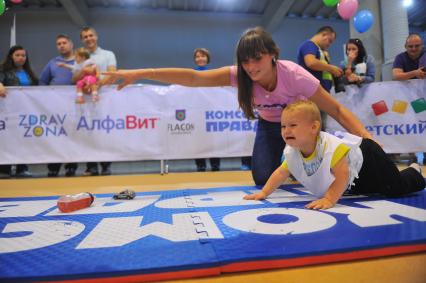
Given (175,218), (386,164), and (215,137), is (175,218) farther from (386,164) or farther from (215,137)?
(215,137)

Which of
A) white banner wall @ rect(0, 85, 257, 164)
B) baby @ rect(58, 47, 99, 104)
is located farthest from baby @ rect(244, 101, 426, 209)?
baby @ rect(58, 47, 99, 104)

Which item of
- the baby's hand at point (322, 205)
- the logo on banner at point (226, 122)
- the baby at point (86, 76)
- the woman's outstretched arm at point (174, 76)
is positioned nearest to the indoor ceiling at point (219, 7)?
the baby at point (86, 76)

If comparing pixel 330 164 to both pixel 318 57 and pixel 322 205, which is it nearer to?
pixel 322 205

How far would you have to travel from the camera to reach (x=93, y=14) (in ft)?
32.7

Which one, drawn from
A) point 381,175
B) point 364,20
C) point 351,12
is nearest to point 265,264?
point 381,175

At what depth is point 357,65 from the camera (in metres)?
4.06

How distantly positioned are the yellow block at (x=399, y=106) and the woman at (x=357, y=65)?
43 cm

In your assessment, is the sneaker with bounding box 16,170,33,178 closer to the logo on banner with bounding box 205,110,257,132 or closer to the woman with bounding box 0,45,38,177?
the woman with bounding box 0,45,38,177

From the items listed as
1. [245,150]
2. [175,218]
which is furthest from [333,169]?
[245,150]

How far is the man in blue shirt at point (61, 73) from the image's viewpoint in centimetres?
402

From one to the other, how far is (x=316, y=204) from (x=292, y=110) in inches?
18.9

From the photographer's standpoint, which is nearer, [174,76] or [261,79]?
[174,76]

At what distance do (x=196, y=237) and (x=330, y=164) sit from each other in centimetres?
83

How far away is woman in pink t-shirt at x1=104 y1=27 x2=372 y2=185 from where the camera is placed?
1.72 m
